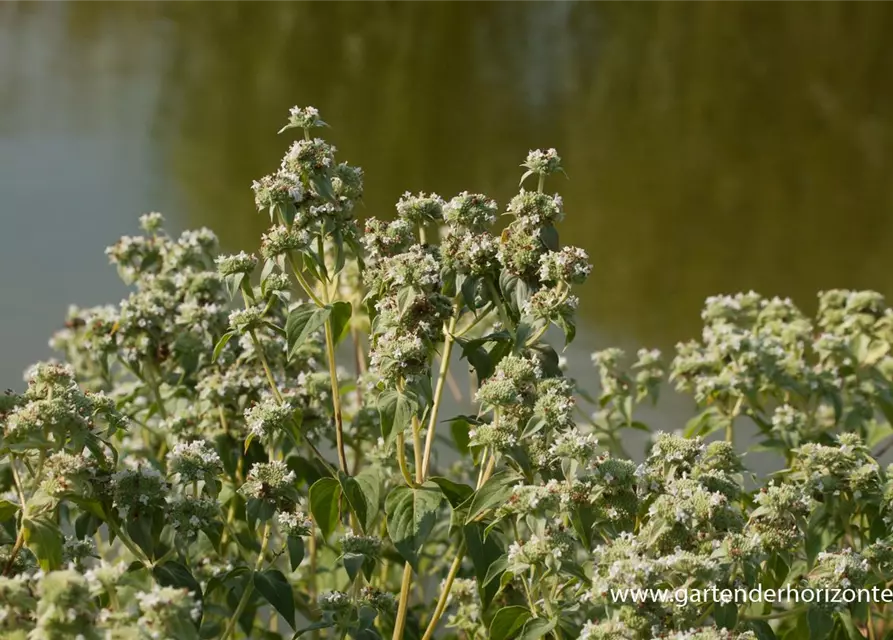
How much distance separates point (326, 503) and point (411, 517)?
158mm

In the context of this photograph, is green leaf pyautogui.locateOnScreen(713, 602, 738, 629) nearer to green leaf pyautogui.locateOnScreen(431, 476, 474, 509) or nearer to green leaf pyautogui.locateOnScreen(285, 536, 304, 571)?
green leaf pyautogui.locateOnScreen(431, 476, 474, 509)

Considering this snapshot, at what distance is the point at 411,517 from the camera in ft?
5.66

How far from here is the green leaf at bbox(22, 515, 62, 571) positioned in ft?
4.88

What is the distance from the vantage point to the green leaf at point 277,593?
5.52 feet

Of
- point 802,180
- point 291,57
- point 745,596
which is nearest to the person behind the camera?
point 745,596

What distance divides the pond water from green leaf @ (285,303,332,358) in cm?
224

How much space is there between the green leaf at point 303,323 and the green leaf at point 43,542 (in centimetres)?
43

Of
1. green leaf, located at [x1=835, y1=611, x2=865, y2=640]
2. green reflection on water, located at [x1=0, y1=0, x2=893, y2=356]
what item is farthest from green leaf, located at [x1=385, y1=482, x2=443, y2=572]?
green reflection on water, located at [x1=0, y1=0, x2=893, y2=356]

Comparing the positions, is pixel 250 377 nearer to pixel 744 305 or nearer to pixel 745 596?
pixel 745 596

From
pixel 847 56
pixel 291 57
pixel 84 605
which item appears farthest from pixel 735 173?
pixel 84 605

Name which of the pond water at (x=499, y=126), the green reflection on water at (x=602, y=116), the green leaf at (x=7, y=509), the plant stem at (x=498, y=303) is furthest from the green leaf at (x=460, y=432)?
the green reflection on water at (x=602, y=116)

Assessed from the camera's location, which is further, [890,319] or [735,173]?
[735,173]

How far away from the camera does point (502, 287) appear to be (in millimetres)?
Result: 1752

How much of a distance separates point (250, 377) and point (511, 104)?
14.9 feet
